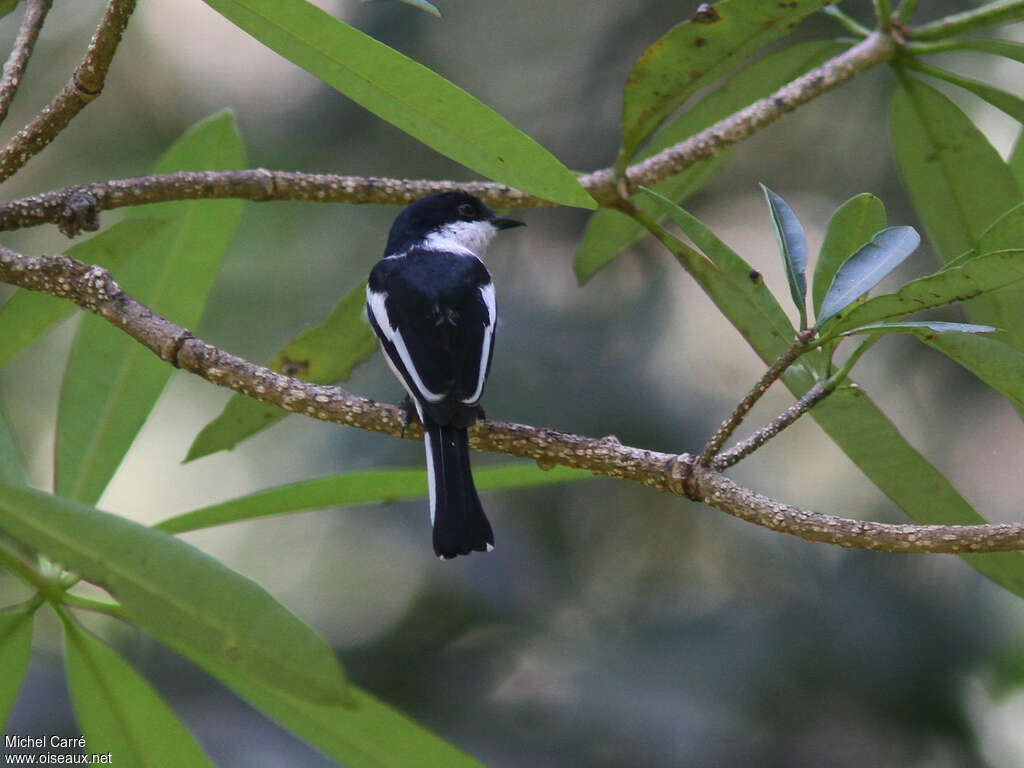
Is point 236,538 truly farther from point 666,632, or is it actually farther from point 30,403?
point 666,632

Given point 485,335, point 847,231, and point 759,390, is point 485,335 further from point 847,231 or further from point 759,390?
point 759,390

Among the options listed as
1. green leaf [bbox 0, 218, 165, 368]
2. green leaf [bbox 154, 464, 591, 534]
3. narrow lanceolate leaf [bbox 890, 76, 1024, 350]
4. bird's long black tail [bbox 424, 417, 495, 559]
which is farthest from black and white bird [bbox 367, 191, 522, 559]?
narrow lanceolate leaf [bbox 890, 76, 1024, 350]

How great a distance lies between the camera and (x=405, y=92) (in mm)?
1764

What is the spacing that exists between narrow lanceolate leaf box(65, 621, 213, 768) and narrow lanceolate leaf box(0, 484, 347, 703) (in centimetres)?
59

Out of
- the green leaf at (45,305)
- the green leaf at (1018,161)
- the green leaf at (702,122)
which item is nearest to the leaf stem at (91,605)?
the green leaf at (45,305)

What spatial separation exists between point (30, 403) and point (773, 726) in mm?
3174

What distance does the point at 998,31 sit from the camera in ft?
14.7

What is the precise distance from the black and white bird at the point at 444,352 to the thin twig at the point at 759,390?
0.78 metres

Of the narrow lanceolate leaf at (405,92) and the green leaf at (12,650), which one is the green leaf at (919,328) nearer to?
the narrow lanceolate leaf at (405,92)

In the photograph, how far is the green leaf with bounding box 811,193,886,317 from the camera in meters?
1.95

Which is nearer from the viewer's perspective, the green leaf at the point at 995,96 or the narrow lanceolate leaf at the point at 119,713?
the narrow lanceolate leaf at the point at 119,713

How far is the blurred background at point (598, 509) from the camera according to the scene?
3.80 meters

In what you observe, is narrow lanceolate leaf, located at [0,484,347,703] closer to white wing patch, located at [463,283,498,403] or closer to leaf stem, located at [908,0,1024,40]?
white wing patch, located at [463,283,498,403]

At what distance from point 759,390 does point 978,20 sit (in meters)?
1.38
